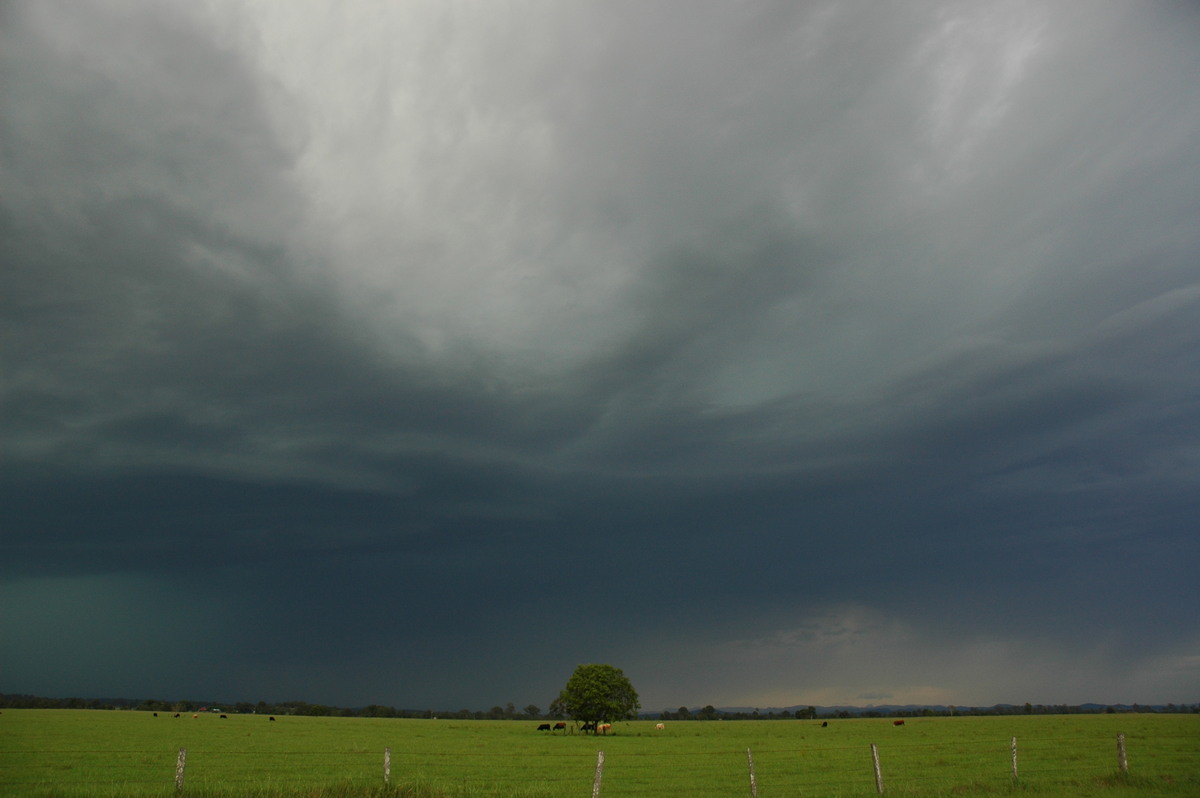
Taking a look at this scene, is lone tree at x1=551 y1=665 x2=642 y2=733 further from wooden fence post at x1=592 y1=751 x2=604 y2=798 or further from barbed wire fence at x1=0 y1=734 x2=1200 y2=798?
wooden fence post at x1=592 y1=751 x2=604 y2=798

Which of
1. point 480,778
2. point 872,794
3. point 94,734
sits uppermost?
point 872,794

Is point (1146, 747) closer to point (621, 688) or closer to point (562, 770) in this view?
point (562, 770)

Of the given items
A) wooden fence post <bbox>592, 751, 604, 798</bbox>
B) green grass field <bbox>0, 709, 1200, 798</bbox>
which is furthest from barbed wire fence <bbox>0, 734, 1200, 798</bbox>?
wooden fence post <bbox>592, 751, 604, 798</bbox>

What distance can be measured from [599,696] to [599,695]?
0.14 meters

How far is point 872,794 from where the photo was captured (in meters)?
24.4

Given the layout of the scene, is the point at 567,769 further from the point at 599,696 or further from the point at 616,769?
the point at 599,696

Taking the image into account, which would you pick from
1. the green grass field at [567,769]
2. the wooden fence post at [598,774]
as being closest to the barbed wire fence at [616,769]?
the green grass field at [567,769]

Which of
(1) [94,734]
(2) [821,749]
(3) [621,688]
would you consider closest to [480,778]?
(2) [821,749]

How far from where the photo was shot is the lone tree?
295ft

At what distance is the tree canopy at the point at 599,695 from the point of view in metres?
89.9

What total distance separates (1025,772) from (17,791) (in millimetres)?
47042

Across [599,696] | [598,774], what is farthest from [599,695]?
[598,774]

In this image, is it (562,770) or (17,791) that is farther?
(562,770)

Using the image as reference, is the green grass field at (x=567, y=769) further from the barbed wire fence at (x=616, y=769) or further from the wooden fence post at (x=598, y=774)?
the wooden fence post at (x=598, y=774)
